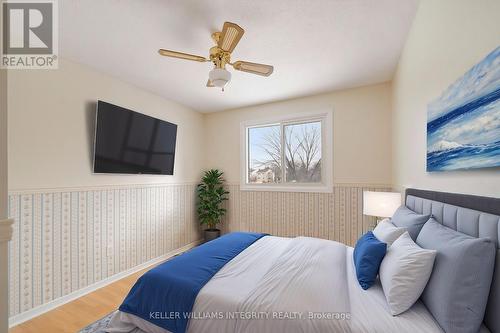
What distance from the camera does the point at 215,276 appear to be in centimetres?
164

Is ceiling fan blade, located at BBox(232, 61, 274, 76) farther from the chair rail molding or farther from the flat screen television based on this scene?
the chair rail molding

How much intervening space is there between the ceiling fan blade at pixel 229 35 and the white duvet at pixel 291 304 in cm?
179

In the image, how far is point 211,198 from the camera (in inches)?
166

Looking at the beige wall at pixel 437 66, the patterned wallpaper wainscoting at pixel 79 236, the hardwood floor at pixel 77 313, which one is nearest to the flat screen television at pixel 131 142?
the patterned wallpaper wainscoting at pixel 79 236

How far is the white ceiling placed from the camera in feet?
5.79

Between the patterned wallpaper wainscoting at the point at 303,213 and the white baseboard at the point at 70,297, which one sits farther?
the patterned wallpaper wainscoting at the point at 303,213

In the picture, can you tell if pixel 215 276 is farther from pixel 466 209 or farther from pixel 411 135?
pixel 411 135

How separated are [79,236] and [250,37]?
9.08 feet

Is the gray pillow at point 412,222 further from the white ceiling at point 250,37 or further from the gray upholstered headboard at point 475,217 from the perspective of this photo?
the white ceiling at point 250,37

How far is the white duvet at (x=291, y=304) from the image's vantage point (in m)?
1.15

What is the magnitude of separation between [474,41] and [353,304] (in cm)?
148

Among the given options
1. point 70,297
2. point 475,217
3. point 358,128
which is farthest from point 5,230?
point 358,128
